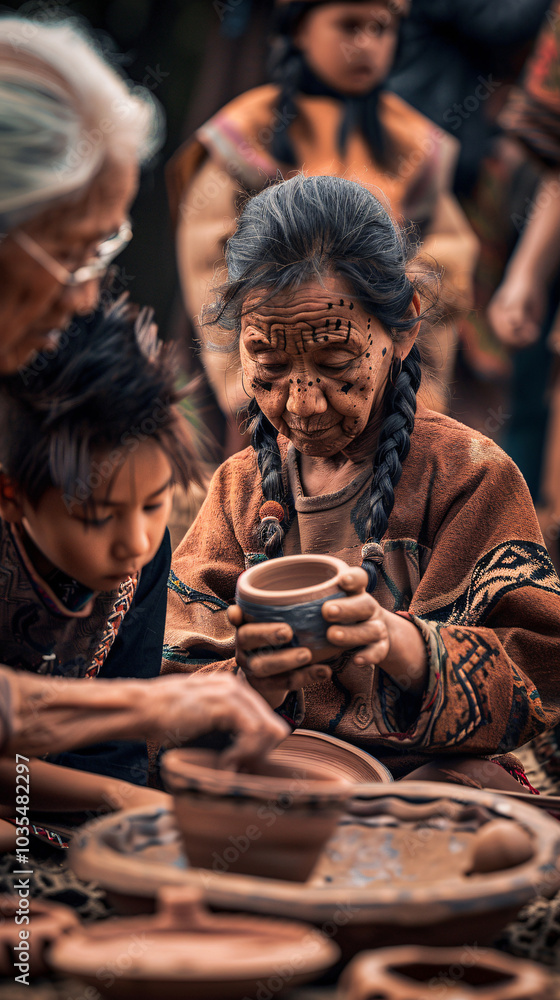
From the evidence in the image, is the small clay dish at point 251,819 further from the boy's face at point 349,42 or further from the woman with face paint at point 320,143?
the boy's face at point 349,42

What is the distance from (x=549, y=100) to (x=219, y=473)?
4.29 meters

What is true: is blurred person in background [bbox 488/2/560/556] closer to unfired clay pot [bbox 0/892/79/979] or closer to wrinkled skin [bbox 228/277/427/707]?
wrinkled skin [bbox 228/277/427/707]

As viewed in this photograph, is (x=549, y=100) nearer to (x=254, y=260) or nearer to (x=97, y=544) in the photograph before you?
(x=254, y=260)

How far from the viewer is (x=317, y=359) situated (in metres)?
2.86

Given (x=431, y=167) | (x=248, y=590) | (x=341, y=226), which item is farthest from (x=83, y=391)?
(x=431, y=167)

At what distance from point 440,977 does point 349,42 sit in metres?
6.09

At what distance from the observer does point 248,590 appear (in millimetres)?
2354

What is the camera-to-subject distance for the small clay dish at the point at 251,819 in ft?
5.38

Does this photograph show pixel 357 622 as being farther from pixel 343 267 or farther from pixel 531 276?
pixel 531 276

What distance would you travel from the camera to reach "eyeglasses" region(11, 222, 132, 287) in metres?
1.76

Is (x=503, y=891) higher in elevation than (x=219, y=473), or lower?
higher

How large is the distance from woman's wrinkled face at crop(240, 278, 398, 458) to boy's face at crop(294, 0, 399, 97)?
4.15 metres

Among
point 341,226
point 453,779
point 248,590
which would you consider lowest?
point 453,779

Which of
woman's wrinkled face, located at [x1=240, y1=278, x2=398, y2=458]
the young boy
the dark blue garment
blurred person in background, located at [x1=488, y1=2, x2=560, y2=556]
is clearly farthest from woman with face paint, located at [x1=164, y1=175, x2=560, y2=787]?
blurred person in background, located at [x1=488, y1=2, x2=560, y2=556]
